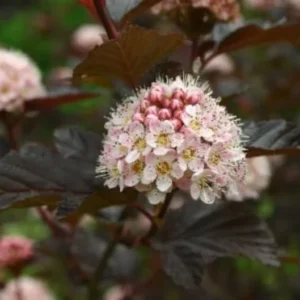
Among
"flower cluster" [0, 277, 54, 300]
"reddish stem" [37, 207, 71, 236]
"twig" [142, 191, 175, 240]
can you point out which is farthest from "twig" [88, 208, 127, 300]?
"flower cluster" [0, 277, 54, 300]

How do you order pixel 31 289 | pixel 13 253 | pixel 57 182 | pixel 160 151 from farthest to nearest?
pixel 31 289 → pixel 13 253 → pixel 57 182 → pixel 160 151

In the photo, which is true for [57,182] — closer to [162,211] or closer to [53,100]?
[162,211]

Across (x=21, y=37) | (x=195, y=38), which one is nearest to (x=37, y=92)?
(x=195, y=38)

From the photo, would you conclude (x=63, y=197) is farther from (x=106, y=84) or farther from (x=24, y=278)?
(x=24, y=278)

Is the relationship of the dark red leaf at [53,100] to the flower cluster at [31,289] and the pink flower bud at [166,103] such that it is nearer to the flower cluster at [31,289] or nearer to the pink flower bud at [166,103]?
the pink flower bud at [166,103]

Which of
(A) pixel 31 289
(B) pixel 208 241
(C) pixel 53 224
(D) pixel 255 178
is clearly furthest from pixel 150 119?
(A) pixel 31 289
